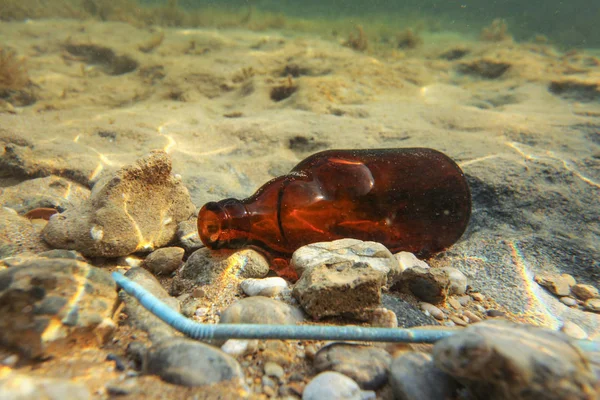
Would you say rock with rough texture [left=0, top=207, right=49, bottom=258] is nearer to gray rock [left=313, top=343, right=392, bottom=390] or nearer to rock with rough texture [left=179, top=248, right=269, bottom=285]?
rock with rough texture [left=179, top=248, right=269, bottom=285]

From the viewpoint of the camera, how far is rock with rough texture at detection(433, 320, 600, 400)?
0.73 meters

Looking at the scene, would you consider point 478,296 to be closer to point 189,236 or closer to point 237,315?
point 237,315

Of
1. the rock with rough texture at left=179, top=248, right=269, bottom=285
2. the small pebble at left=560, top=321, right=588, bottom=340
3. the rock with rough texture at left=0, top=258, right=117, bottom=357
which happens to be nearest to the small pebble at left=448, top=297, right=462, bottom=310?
the small pebble at left=560, top=321, right=588, bottom=340

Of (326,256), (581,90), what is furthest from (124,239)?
(581,90)

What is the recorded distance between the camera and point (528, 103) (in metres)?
4.43

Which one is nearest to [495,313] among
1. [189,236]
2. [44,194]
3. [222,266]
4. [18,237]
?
[222,266]

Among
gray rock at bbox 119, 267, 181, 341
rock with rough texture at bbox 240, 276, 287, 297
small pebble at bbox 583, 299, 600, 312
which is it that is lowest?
small pebble at bbox 583, 299, 600, 312

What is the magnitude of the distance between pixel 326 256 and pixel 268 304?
0.40 meters

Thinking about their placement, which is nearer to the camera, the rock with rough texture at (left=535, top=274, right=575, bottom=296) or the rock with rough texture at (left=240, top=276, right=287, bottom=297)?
the rock with rough texture at (left=240, top=276, right=287, bottom=297)

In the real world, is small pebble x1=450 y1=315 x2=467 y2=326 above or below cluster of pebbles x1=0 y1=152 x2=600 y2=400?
below

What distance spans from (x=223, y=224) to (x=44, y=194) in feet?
5.27

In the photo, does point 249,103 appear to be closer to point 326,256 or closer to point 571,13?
point 326,256

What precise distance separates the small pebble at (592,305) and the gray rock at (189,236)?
2028 millimetres

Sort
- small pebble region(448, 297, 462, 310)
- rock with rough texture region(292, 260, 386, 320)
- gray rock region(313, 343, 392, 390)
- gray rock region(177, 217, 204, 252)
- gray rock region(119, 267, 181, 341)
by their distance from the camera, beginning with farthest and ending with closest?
gray rock region(177, 217, 204, 252) → small pebble region(448, 297, 462, 310) → rock with rough texture region(292, 260, 386, 320) → gray rock region(119, 267, 181, 341) → gray rock region(313, 343, 392, 390)
